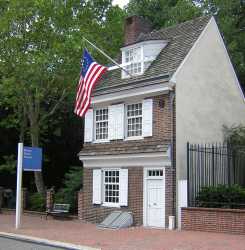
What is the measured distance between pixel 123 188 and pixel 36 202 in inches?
333

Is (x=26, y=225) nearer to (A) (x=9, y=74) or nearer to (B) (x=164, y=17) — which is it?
(A) (x=9, y=74)

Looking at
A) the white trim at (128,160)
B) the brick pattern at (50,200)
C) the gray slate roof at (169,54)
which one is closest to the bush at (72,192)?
the brick pattern at (50,200)

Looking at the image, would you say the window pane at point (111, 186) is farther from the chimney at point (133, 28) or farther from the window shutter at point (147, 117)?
the chimney at point (133, 28)

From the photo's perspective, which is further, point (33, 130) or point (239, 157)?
point (33, 130)

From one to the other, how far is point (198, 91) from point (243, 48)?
11618mm

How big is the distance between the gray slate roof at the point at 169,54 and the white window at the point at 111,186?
3876 millimetres

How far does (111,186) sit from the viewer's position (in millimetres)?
24688

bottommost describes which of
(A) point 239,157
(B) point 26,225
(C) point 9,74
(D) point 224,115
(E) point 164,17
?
Result: (B) point 26,225

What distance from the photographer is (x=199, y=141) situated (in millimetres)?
23125

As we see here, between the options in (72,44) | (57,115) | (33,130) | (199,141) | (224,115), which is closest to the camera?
(199,141)

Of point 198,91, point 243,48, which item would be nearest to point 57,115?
point 243,48

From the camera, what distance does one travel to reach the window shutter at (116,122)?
24.3 meters

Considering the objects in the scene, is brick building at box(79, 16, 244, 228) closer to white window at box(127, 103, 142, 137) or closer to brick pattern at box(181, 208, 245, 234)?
white window at box(127, 103, 142, 137)

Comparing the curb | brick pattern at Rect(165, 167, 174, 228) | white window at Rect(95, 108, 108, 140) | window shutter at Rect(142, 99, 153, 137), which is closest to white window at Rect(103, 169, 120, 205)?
white window at Rect(95, 108, 108, 140)
